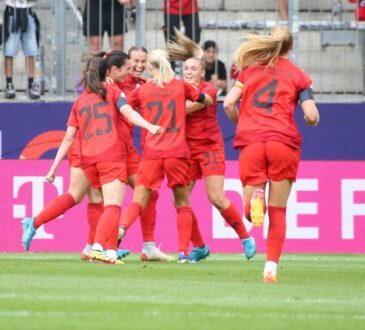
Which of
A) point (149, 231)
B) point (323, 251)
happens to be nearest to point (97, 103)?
point (149, 231)

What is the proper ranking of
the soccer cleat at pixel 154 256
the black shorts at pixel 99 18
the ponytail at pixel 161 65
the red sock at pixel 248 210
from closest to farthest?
1. the red sock at pixel 248 210
2. the ponytail at pixel 161 65
3. the soccer cleat at pixel 154 256
4. the black shorts at pixel 99 18

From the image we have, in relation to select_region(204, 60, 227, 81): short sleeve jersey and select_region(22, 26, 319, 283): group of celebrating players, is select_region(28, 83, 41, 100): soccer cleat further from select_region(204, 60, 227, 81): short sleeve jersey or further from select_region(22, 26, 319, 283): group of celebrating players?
select_region(22, 26, 319, 283): group of celebrating players

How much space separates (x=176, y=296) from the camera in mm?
9234

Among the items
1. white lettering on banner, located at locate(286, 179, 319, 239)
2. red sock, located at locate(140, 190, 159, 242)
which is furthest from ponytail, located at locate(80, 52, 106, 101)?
white lettering on banner, located at locate(286, 179, 319, 239)

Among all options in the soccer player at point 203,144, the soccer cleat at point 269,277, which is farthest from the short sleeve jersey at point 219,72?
the soccer cleat at point 269,277

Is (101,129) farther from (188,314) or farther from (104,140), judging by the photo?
(188,314)

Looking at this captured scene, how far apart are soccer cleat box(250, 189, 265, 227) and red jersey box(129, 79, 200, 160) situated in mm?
2916

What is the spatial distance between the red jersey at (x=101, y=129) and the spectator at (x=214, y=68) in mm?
4684

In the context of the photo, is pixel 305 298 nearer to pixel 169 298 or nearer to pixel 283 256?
pixel 169 298

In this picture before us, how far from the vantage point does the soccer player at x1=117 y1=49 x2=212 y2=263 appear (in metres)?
12.9

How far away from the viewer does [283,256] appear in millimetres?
15352

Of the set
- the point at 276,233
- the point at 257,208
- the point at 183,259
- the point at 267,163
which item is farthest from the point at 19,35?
the point at 257,208

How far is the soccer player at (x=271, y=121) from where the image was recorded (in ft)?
33.9

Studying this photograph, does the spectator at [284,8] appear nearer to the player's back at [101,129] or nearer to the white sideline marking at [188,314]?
the player's back at [101,129]
